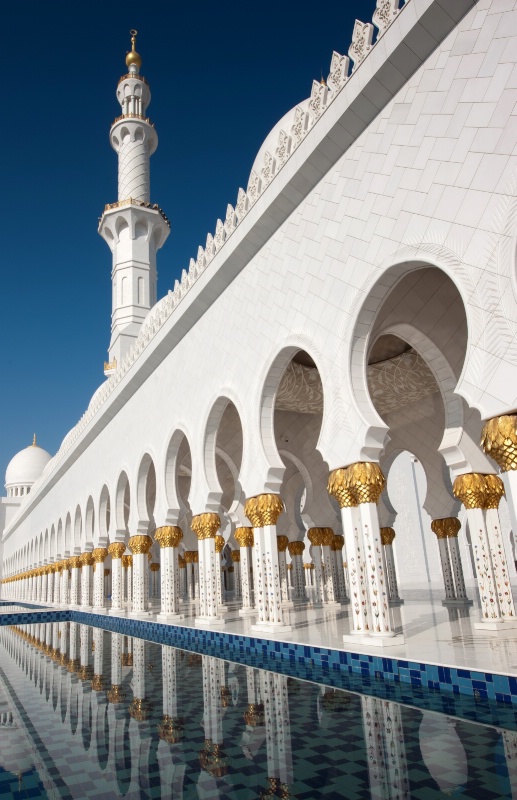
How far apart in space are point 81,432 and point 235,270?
25.9ft

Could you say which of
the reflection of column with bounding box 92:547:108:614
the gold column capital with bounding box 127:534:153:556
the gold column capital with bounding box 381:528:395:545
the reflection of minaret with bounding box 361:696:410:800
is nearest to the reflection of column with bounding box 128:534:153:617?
the gold column capital with bounding box 127:534:153:556

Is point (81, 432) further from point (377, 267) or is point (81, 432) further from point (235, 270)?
point (377, 267)

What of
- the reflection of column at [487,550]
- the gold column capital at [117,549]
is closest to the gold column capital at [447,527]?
the reflection of column at [487,550]

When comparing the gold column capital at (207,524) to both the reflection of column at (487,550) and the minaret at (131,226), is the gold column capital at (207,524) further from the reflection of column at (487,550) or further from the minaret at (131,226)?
the minaret at (131,226)

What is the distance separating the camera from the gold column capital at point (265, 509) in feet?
17.9

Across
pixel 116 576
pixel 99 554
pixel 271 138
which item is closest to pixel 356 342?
pixel 271 138

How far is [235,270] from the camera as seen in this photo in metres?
6.47

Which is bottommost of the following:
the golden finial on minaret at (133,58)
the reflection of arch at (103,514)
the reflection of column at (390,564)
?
the reflection of column at (390,564)

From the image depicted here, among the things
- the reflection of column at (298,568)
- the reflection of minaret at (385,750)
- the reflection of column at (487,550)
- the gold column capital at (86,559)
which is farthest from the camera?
the gold column capital at (86,559)

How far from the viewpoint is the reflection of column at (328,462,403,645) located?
13.6ft

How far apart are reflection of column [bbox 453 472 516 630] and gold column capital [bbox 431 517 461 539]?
98.6 inches

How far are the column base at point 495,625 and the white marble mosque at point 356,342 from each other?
23 millimetres

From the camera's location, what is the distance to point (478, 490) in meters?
5.28

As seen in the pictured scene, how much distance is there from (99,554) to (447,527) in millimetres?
7070
